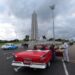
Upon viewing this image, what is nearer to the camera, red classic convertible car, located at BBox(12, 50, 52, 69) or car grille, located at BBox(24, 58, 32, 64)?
red classic convertible car, located at BBox(12, 50, 52, 69)

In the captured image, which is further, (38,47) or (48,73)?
(38,47)

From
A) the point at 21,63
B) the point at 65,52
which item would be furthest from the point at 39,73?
the point at 65,52

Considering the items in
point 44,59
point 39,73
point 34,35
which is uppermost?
point 34,35

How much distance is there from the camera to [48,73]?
33.4ft

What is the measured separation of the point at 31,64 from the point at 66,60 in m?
6.12

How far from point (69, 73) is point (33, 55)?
2.18 metres

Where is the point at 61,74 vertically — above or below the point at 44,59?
below

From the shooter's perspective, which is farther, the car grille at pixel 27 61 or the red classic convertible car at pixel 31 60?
the car grille at pixel 27 61

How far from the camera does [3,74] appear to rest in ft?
31.7

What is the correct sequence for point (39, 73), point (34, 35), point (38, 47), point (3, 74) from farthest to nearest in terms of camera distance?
1. point (34, 35)
2. point (38, 47)
3. point (39, 73)
4. point (3, 74)

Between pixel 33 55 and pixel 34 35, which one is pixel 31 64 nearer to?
pixel 33 55

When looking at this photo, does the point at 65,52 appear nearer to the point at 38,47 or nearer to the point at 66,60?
the point at 66,60

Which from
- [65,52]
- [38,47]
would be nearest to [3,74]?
[38,47]

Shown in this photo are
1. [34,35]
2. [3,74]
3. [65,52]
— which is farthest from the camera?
[34,35]
